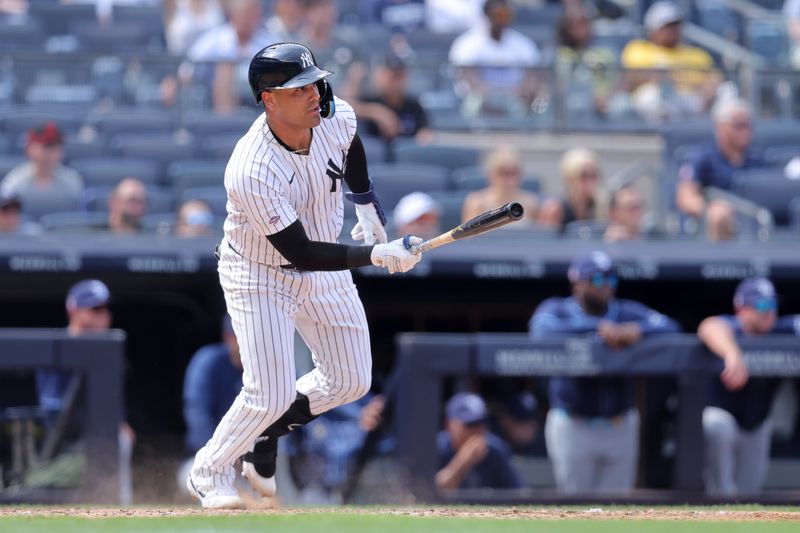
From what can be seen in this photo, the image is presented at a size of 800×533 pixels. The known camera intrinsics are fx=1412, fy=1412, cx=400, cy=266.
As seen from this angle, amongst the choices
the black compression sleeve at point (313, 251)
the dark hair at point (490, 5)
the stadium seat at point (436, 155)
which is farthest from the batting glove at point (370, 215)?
the dark hair at point (490, 5)

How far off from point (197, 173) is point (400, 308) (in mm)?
1443

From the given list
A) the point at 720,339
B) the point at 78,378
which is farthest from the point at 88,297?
the point at 720,339

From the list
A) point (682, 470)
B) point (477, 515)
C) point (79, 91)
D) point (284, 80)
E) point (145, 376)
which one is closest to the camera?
point (284, 80)

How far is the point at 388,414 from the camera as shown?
7.33 meters

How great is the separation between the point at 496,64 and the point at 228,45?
1825 mm

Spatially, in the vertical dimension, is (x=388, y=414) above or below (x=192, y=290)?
below

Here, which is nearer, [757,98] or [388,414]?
[388,414]

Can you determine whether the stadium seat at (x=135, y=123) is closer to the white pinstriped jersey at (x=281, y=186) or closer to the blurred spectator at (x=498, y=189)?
the blurred spectator at (x=498, y=189)

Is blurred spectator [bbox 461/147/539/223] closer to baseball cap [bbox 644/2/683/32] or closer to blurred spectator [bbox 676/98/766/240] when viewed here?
blurred spectator [bbox 676/98/766/240]

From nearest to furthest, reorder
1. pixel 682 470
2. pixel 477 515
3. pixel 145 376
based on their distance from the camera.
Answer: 1. pixel 477 515
2. pixel 682 470
3. pixel 145 376

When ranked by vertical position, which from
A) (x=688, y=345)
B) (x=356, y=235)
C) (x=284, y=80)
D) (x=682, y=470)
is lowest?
(x=682, y=470)

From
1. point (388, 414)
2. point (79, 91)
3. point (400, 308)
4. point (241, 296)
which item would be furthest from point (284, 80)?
point (79, 91)

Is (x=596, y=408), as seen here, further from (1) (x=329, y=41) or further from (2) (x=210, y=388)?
(1) (x=329, y=41)

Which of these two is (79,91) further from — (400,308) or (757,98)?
(757,98)
